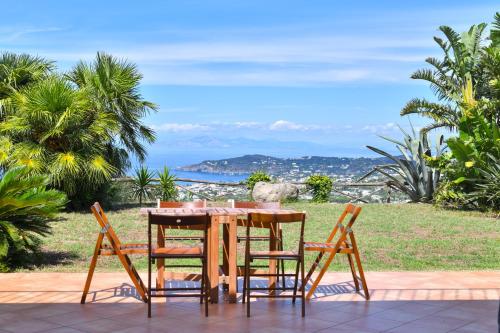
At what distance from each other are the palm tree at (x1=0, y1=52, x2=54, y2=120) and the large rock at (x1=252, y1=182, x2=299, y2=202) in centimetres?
575

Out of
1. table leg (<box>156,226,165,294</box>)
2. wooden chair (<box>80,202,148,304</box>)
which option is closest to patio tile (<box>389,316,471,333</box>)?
wooden chair (<box>80,202,148,304</box>)

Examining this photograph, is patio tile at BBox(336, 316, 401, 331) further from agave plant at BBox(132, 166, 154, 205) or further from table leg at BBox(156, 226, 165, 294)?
agave plant at BBox(132, 166, 154, 205)

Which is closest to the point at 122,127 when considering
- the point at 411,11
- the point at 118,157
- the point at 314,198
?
the point at 118,157

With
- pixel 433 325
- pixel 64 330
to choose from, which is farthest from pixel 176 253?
pixel 433 325

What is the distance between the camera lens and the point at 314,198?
712 inches

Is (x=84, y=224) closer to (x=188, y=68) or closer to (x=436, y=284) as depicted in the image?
(x=436, y=284)

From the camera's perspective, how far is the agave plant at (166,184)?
675 inches

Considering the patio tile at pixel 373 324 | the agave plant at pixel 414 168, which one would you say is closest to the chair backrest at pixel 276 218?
the patio tile at pixel 373 324

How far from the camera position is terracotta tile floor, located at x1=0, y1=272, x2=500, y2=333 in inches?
211

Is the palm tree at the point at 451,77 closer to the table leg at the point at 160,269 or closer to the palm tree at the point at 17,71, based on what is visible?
the palm tree at the point at 17,71

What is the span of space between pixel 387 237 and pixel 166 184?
715 cm

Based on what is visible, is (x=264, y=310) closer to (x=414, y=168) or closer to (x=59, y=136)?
(x=59, y=136)

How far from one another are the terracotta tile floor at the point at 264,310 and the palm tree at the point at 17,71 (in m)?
9.19

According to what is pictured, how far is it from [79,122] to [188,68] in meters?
28.6
